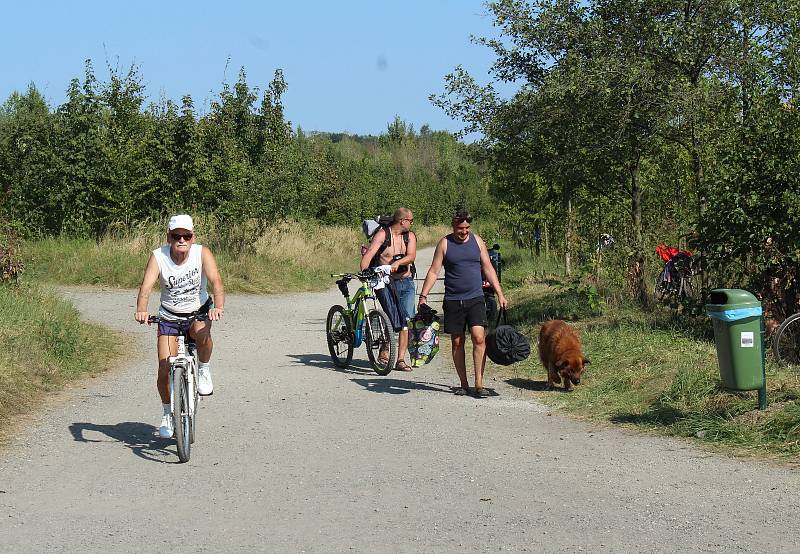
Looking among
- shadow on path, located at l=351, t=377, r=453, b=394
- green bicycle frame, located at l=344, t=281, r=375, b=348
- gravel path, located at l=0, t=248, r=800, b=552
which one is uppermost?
green bicycle frame, located at l=344, t=281, r=375, b=348

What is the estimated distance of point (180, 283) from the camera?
819 centimetres

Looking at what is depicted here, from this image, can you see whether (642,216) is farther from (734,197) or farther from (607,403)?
(607,403)

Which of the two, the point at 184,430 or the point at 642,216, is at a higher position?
the point at 642,216

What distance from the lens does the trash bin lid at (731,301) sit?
8.09 metres

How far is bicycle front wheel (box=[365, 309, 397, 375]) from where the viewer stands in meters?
12.0

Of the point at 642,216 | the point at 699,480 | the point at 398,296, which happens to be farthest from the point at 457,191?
the point at 699,480

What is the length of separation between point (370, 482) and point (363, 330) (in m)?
5.77

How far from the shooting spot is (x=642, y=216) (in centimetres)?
1961

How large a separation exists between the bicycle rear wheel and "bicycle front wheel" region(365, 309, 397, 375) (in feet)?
1.72

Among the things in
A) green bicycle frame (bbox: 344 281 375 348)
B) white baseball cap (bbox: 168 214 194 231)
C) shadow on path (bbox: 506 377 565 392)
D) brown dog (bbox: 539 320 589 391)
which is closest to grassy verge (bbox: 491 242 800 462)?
shadow on path (bbox: 506 377 565 392)

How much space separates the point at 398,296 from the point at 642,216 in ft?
28.2

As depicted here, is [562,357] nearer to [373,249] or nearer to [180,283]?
[373,249]

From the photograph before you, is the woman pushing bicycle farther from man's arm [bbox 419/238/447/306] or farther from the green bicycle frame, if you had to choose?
the green bicycle frame

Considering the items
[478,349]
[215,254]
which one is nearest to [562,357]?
[478,349]
